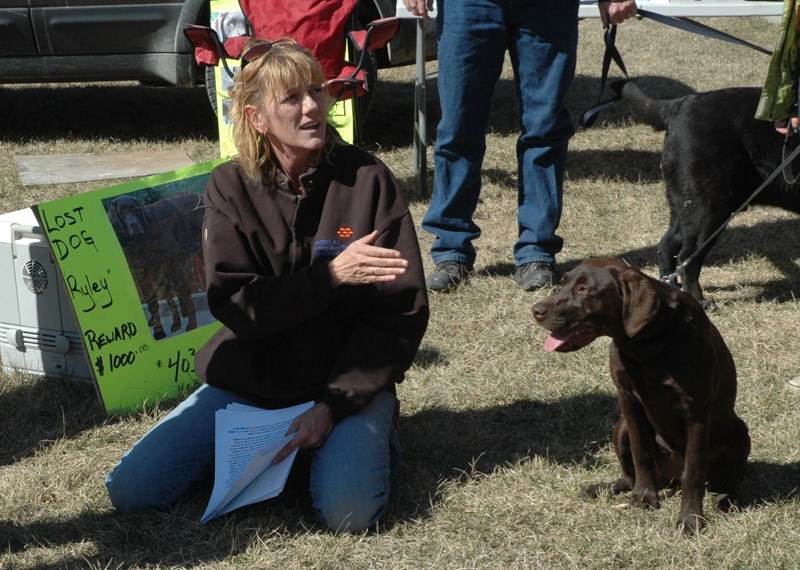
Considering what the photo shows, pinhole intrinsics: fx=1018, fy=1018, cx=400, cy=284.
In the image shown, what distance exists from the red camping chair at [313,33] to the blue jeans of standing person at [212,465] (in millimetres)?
2780

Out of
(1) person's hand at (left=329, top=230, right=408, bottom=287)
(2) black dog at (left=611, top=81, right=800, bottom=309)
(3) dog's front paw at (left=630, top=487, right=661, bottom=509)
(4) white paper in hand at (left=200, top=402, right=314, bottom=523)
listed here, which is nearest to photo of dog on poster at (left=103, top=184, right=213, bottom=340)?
(4) white paper in hand at (left=200, top=402, right=314, bottom=523)

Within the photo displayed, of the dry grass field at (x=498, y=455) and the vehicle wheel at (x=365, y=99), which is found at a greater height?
the vehicle wheel at (x=365, y=99)

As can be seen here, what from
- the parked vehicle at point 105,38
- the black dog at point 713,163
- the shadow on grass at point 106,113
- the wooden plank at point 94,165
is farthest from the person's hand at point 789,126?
the shadow on grass at point 106,113

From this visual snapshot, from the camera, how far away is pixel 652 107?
15.3 feet

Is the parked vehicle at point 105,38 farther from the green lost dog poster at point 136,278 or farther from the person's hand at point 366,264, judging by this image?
the person's hand at point 366,264

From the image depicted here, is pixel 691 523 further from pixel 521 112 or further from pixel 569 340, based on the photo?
pixel 521 112

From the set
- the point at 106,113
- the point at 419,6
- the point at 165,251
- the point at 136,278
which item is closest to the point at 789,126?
the point at 419,6

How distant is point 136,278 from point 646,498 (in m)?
1.94

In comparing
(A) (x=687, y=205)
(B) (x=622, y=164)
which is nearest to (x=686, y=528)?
(A) (x=687, y=205)

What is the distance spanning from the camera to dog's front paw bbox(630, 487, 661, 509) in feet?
9.48

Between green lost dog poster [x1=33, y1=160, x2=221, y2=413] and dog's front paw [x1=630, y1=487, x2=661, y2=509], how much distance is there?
5.68ft

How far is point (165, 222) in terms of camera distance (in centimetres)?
379

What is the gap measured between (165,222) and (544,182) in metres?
1.81

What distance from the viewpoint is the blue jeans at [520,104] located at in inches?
175
